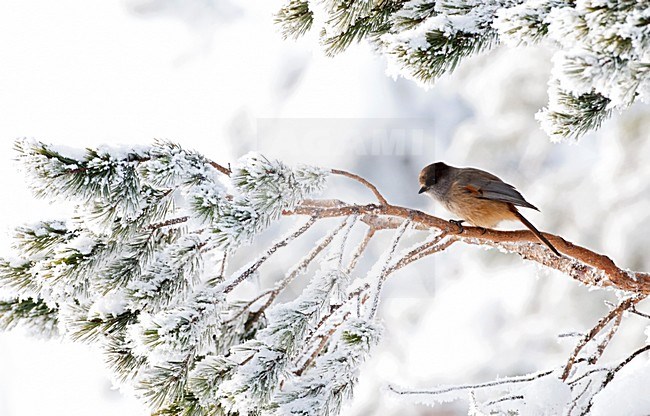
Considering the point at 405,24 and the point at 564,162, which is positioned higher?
the point at 564,162

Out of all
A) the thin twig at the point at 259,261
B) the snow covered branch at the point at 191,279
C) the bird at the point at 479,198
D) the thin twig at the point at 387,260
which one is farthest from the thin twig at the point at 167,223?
the bird at the point at 479,198

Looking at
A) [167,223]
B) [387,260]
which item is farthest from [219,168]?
[387,260]

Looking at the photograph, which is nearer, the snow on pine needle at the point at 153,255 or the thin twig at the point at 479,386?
the snow on pine needle at the point at 153,255

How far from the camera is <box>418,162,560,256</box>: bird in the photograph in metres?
1.21

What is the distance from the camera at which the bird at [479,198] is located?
1212 mm

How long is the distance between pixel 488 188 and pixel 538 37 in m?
0.69

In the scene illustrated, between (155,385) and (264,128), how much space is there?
5.52 meters

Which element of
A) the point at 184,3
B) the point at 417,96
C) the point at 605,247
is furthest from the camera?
the point at 184,3

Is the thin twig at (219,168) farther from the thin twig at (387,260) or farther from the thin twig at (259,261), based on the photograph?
the thin twig at (387,260)

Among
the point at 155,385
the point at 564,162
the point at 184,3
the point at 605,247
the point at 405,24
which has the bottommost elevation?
the point at 155,385

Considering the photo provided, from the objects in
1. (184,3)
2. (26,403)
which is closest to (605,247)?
(26,403)

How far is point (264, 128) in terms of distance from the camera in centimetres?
614

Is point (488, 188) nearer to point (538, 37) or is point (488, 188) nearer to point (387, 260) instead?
point (387, 260)

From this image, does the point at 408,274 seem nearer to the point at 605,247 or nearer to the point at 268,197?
the point at 605,247
